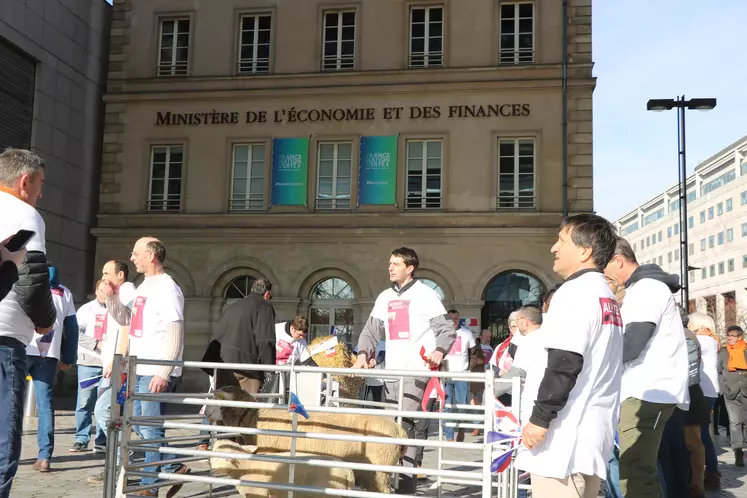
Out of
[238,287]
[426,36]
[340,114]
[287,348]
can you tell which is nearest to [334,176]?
[340,114]

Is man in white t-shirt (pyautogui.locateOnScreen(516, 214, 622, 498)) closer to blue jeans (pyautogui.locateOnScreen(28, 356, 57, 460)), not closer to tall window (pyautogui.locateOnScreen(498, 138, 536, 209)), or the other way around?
blue jeans (pyautogui.locateOnScreen(28, 356, 57, 460))

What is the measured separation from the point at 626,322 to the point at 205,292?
19900mm

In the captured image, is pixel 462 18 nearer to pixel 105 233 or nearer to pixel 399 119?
pixel 399 119

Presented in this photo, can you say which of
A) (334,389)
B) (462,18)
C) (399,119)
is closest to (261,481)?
(334,389)

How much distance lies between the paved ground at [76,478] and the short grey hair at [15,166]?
3270 mm

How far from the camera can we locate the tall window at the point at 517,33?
2377cm

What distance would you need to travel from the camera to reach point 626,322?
5.34 meters

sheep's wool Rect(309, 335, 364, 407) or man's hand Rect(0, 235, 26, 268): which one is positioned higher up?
man's hand Rect(0, 235, 26, 268)

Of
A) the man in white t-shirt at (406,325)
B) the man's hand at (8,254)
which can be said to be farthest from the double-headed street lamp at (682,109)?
the man's hand at (8,254)

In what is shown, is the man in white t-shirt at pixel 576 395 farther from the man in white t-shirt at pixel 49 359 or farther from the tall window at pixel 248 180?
the tall window at pixel 248 180

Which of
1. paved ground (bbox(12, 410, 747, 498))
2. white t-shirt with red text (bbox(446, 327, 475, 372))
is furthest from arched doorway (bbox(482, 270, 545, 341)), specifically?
paved ground (bbox(12, 410, 747, 498))

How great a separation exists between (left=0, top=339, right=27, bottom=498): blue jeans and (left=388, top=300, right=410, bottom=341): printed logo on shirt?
10.9 feet

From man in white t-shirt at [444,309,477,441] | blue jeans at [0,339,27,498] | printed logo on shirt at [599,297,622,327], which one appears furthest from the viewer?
man in white t-shirt at [444,309,477,441]

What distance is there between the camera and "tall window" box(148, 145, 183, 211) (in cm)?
2505
